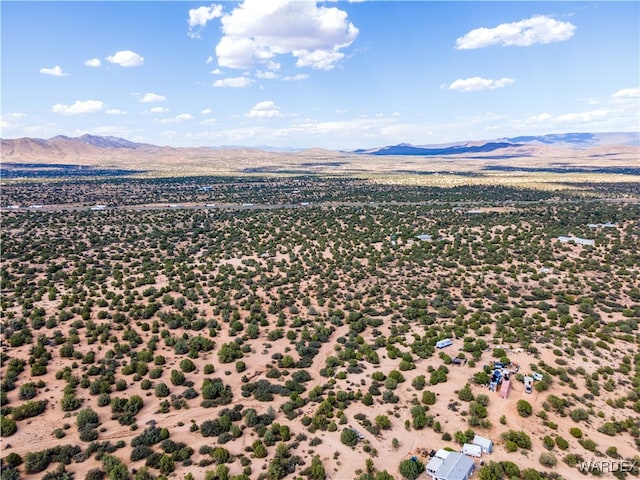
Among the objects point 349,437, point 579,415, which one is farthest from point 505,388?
point 349,437

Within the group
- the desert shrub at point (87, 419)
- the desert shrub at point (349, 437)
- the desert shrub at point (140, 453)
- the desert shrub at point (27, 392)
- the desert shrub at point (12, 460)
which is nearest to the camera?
the desert shrub at point (12, 460)

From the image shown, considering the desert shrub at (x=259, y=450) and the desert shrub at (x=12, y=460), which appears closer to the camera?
the desert shrub at (x=12, y=460)

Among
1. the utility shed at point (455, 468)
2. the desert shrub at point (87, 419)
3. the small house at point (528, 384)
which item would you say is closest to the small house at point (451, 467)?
the utility shed at point (455, 468)

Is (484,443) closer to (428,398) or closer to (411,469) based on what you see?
(428,398)

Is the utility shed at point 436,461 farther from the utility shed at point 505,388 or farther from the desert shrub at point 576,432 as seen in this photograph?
the desert shrub at point 576,432

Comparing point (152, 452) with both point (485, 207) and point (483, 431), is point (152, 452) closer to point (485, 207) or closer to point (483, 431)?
point (483, 431)

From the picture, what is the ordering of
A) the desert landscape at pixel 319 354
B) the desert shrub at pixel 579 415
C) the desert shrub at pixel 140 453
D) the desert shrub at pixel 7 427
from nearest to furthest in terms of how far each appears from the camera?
1. the desert shrub at pixel 140 453
2. the desert landscape at pixel 319 354
3. the desert shrub at pixel 7 427
4. the desert shrub at pixel 579 415
